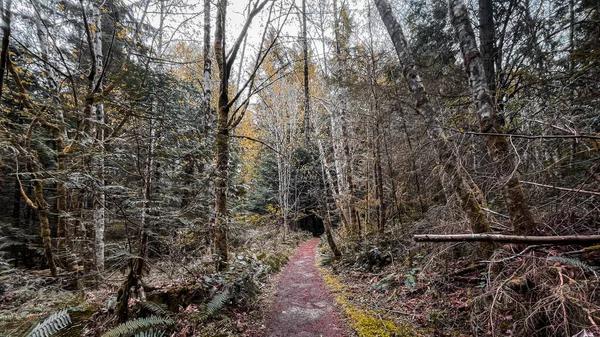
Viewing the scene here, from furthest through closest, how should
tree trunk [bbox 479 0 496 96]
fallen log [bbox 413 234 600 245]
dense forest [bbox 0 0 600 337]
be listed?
tree trunk [bbox 479 0 496 96] → dense forest [bbox 0 0 600 337] → fallen log [bbox 413 234 600 245]

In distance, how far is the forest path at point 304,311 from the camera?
12.2 ft

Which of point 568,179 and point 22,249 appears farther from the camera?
point 22,249

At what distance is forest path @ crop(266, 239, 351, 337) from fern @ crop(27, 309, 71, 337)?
8.64 ft

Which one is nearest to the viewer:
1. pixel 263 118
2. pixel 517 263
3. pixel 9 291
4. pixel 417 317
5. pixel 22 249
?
pixel 517 263

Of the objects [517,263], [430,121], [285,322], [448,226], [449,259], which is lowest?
[285,322]

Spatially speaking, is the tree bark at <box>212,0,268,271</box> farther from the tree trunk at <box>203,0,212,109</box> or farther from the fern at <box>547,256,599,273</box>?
the fern at <box>547,256,599,273</box>

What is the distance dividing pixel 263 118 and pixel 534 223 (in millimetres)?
14186

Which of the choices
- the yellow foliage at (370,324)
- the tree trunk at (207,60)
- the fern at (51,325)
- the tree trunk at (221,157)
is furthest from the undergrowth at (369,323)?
the tree trunk at (207,60)

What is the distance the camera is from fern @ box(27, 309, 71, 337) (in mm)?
2631

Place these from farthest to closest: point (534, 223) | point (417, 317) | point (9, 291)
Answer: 1. point (417, 317)
2. point (9, 291)
3. point (534, 223)

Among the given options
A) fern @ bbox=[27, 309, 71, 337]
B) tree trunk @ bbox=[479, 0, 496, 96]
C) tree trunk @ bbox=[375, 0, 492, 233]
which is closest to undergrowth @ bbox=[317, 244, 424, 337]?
tree trunk @ bbox=[375, 0, 492, 233]

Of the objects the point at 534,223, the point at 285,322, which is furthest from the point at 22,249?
the point at 534,223

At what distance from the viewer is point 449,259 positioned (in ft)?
13.8

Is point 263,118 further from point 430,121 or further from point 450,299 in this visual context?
point 450,299
